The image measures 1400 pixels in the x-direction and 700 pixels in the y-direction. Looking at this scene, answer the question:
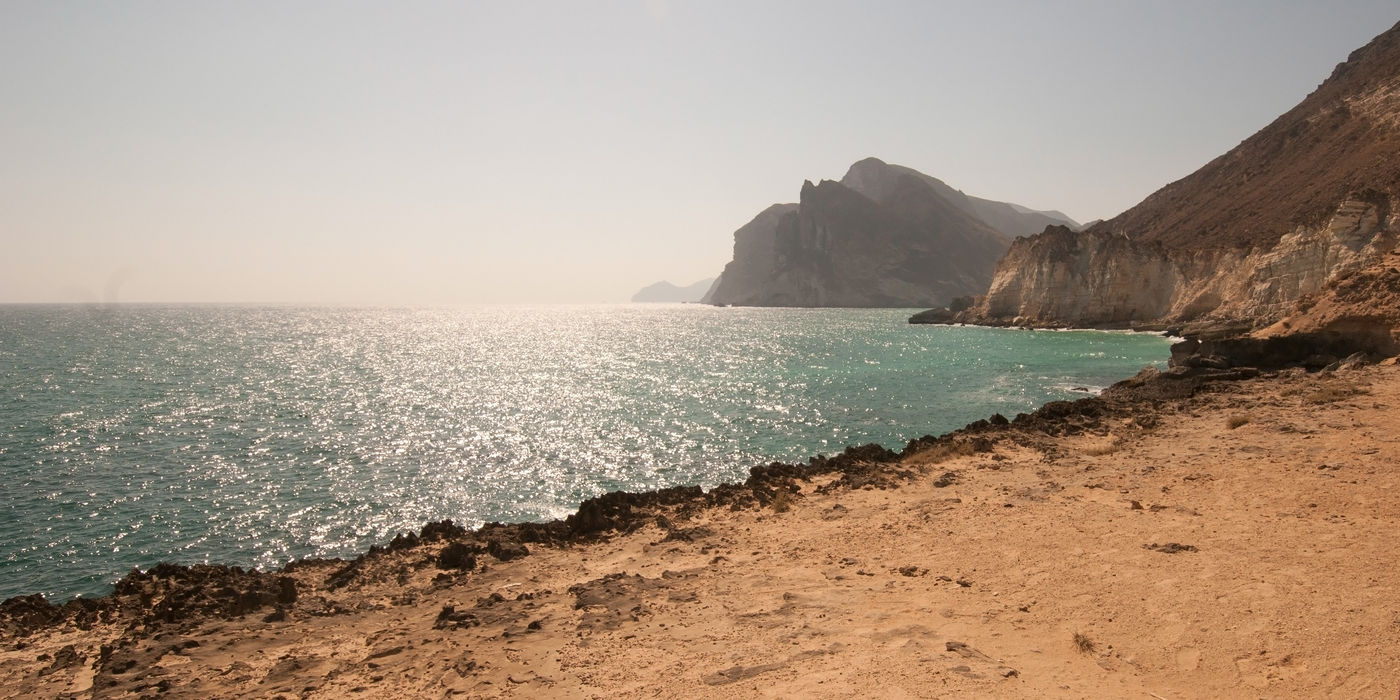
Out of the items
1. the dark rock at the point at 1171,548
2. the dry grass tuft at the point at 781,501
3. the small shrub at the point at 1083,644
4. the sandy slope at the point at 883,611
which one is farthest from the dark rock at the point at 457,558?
the dark rock at the point at 1171,548

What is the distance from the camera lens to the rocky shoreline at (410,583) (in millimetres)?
7164

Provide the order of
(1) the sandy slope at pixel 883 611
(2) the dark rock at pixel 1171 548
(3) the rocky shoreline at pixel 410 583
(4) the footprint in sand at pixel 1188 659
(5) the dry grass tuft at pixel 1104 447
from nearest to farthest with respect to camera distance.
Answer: (4) the footprint in sand at pixel 1188 659, (1) the sandy slope at pixel 883 611, (3) the rocky shoreline at pixel 410 583, (2) the dark rock at pixel 1171 548, (5) the dry grass tuft at pixel 1104 447

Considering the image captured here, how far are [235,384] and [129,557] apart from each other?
31.5 m

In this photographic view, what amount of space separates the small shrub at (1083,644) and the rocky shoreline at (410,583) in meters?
4.68

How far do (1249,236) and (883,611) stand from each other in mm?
76144

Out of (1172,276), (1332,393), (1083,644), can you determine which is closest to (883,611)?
(1083,644)

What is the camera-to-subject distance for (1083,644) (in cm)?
630

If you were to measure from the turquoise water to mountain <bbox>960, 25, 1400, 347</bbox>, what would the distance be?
1078 centimetres

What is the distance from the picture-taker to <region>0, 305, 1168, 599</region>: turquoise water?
16.3 meters

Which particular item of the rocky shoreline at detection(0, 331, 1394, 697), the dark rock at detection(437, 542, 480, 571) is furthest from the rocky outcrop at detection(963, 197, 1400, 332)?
the dark rock at detection(437, 542, 480, 571)

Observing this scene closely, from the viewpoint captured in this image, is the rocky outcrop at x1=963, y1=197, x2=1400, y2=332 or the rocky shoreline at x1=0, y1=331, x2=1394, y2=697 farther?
the rocky outcrop at x1=963, y1=197, x2=1400, y2=332

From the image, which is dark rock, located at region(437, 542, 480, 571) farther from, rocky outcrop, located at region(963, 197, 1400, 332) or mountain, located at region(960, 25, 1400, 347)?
mountain, located at region(960, 25, 1400, 347)

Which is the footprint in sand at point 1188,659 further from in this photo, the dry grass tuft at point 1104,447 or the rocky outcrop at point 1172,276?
the rocky outcrop at point 1172,276

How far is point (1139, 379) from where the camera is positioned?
94.3ft
